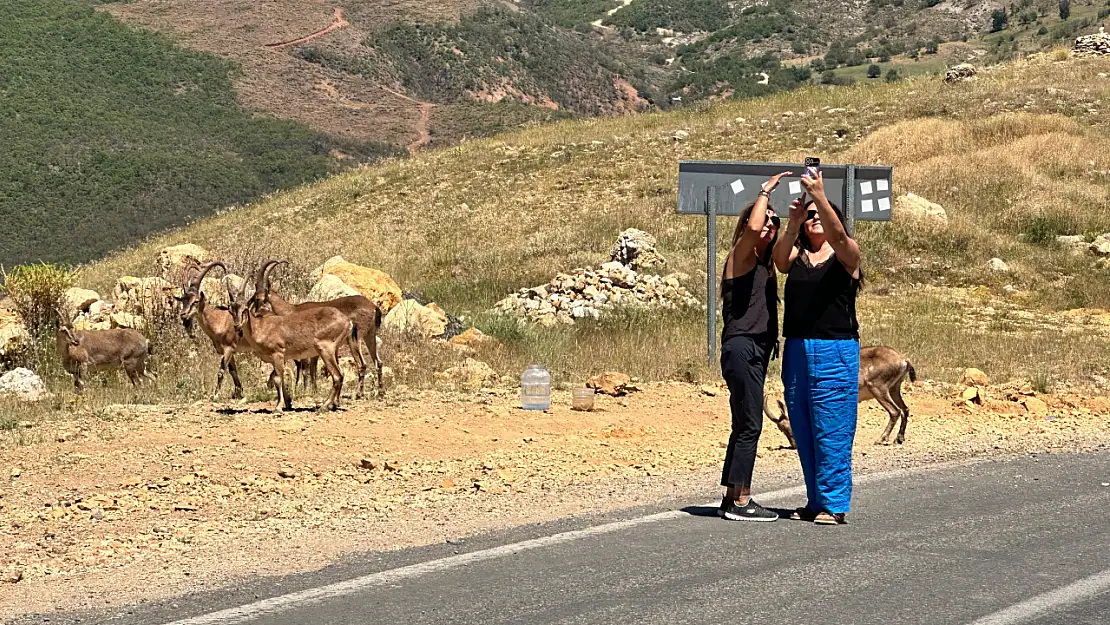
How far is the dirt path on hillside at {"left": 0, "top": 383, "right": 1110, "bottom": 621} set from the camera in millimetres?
6984

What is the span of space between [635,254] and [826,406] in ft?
52.3

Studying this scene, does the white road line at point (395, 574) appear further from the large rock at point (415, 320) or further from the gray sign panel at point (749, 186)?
the large rock at point (415, 320)

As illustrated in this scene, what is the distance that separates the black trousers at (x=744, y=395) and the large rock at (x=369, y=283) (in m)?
12.9

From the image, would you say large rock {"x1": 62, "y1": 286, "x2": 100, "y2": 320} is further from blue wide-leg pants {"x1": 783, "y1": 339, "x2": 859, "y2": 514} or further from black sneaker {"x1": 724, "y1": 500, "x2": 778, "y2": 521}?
blue wide-leg pants {"x1": 783, "y1": 339, "x2": 859, "y2": 514}

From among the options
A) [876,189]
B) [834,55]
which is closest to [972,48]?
[834,55]

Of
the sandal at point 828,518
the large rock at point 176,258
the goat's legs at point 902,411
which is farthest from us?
the large rock at point 176,258

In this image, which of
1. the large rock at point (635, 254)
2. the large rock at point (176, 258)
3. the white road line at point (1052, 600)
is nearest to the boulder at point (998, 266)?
the large rock at point (635, 254)

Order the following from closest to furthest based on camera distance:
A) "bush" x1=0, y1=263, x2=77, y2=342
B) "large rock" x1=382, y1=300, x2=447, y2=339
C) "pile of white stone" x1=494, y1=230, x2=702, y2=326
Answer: "bush" x1=0, y1=263, x2=77, y2=342 → "large rock" x1=382, y1=300, x2=447, y2=339 → "pile of white stone" x1=494, y1=230, x2=702, y2=326

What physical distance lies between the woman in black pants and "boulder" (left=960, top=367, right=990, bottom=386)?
25.0 feet

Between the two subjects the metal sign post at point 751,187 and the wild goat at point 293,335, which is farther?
the metal sign post at point 751,187

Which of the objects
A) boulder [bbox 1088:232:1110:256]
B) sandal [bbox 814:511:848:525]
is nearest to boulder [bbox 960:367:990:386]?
sandal [bbox 814:511:848:525]

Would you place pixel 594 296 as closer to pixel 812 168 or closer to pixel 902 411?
pixel 902 411

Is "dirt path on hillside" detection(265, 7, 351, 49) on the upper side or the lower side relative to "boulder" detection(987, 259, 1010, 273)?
upper

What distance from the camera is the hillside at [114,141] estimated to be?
46906 millimetres
